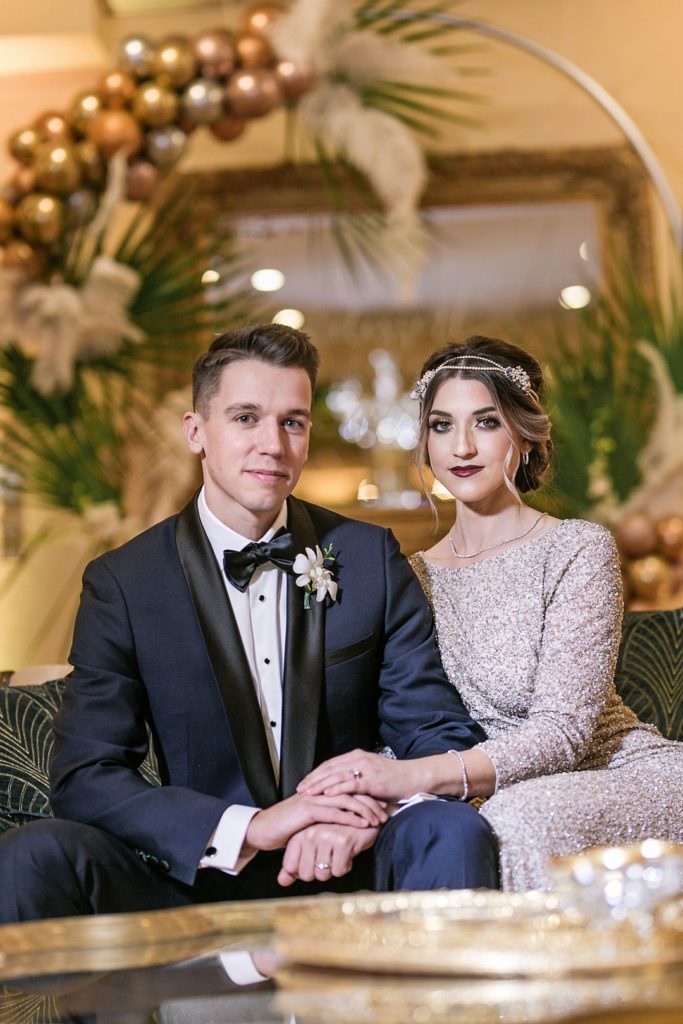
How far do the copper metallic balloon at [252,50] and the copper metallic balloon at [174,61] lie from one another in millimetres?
192

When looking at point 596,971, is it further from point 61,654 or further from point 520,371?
point 61,654

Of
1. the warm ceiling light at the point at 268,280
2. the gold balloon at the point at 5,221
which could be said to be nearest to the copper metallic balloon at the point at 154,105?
the gold balloon at the point at 5,221

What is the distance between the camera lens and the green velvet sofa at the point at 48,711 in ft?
9.80

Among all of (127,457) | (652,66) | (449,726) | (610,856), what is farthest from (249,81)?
(610,856)

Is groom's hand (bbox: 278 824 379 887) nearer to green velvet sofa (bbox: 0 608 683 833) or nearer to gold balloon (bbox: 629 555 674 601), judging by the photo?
green velvet sofa (bbox: 0 608 683 833)

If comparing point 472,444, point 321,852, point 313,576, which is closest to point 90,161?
point 472,444

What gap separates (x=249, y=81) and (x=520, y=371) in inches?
95.8

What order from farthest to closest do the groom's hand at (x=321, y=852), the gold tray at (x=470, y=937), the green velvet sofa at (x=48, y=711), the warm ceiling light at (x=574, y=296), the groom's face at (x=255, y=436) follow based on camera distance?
the warm ceiling light at (x=574, y=296), the green velvet sofa at (x=48, y=711), the groom's face at (x=255, y=436), the groom's hand at (x=321, y=852), the gold tray at (x=470, y=937)

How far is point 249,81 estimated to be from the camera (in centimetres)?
467

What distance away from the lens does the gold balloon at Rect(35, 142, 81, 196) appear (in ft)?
14.7

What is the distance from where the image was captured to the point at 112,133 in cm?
452

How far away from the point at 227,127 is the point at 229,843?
10.8 feet

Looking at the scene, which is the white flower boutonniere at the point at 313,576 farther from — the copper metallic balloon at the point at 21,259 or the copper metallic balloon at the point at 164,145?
the copper metallic balloon at the point at 164,145

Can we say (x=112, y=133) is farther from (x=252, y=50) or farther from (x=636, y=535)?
(x=636, y=535)
